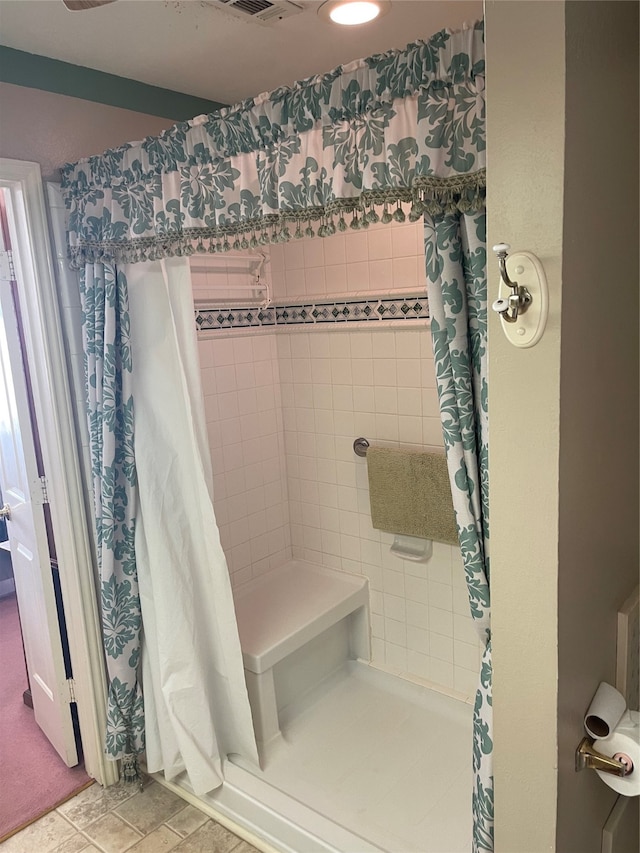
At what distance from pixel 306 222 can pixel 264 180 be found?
15 cm

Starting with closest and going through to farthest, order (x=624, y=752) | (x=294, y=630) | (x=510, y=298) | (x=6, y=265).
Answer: (x=510, y=298), (x=624, y=752), (x=6, y=265), (x=294, y=630)

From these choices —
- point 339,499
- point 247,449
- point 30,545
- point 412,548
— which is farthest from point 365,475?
point 30,545

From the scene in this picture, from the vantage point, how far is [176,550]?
2.23m

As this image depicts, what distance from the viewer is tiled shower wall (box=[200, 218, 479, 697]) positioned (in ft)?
8.50

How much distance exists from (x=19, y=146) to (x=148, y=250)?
0.56 metres

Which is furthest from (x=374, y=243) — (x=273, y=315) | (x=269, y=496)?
(x=269, y=496)

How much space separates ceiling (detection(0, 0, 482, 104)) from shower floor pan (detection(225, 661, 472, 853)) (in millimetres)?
2415

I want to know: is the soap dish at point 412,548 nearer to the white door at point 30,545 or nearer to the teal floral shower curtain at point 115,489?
the teal floral shower curtain at point 115,489

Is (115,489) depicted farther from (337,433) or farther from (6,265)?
(337,433)

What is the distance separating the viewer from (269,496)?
3031mm

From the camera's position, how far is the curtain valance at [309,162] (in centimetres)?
125

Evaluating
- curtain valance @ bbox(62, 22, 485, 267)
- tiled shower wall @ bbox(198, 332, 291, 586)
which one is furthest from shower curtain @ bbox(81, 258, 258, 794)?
tiled shower wall @ bbox(198, 332, 291, 586)

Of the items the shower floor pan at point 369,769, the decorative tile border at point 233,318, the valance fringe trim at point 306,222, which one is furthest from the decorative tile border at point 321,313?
the shower floor pan at point 369,769

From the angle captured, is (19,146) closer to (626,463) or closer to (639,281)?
(639,281)
